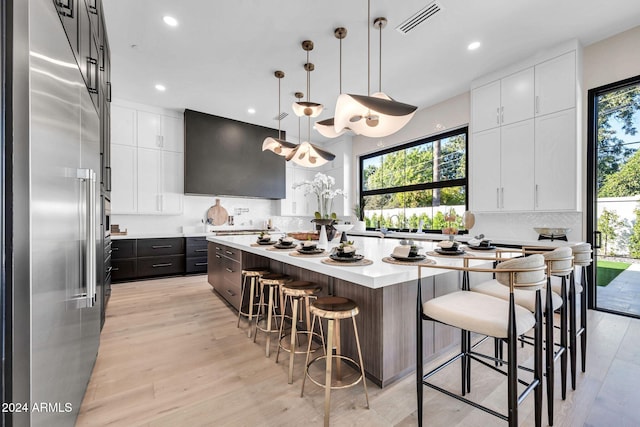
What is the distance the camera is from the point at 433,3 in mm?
2492

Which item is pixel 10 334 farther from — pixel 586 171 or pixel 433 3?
pixel 586 171

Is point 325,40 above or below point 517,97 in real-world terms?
above

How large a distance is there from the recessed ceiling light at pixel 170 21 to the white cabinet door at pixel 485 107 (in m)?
3.82

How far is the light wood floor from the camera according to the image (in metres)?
1.49

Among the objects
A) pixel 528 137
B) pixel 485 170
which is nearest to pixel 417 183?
pixel 485 170

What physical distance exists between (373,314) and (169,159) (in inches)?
192

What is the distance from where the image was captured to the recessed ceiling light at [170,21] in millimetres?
2710

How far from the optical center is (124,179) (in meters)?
4.68

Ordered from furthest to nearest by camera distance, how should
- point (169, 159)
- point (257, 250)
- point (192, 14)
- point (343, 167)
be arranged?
point (343, 167), point (169, 159), point (192, 14), point (257, 250)

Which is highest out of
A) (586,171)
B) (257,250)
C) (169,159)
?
(169,159)

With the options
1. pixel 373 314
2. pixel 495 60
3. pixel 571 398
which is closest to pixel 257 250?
pixel 373 314

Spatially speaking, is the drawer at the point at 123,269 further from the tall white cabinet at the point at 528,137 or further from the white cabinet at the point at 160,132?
the tall white cabinet at the point at 528,137

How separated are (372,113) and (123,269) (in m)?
4.52

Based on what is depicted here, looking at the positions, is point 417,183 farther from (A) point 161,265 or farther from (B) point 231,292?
(A) point 161,265
